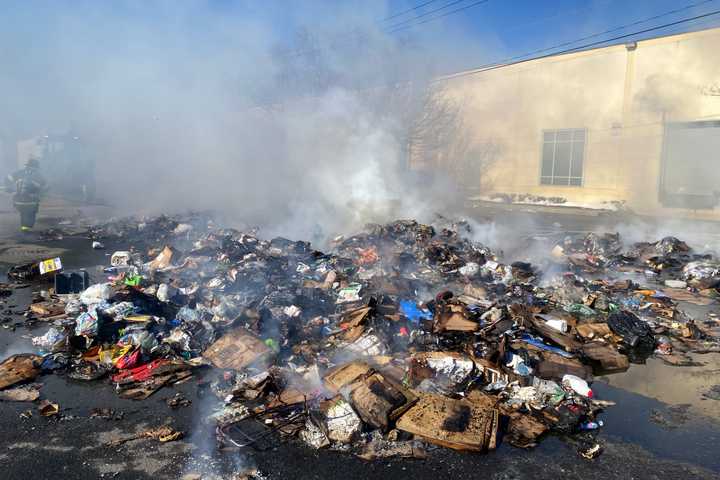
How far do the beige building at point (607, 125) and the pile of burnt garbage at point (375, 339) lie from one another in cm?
1005

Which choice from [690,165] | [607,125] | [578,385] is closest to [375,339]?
[578,385]

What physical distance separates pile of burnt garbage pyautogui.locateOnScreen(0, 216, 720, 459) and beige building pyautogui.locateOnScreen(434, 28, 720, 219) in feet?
33.0

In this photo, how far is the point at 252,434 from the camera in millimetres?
2926

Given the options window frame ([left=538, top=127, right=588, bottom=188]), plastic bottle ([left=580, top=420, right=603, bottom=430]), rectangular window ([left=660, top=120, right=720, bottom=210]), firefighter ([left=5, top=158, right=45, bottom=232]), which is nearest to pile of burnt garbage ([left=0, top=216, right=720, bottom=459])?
plastic bottle ([left=580, top=420, right=603, bottom=430])

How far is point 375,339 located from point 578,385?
5.59 ft

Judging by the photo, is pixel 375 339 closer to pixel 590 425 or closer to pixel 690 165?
pixel 590 425

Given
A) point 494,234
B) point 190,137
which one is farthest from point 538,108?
point 190,137

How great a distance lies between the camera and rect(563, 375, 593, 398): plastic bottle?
346 centimetres

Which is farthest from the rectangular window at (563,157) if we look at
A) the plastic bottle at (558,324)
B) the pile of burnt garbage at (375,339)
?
the plastic bottle at (558,324)

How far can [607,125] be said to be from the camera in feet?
54.5

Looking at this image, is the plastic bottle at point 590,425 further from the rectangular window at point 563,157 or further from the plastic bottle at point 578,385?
the rectangular window at point 563,157

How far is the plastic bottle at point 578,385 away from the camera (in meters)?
3.46

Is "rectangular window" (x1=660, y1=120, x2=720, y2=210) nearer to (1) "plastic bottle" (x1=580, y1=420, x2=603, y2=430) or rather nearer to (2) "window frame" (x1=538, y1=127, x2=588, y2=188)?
(2) "window frame" (x1=538, y1=127, x2=588, y2=188)

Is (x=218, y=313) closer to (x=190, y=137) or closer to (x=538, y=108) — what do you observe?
(x=190, y=137)
